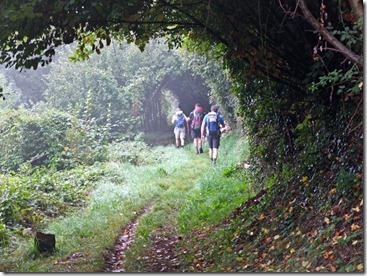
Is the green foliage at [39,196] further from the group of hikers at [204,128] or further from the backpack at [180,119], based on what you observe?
the backpack at [180,119]

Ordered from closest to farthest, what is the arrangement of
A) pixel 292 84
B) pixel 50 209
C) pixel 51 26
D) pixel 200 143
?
pixel 51 26
pixel 292 84
pixel 50 209
pixel 200 143

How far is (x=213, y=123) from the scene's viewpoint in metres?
17.6

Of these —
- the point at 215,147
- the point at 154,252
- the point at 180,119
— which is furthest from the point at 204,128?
the point at 154,252

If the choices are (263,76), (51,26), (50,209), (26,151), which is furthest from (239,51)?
(26,151)

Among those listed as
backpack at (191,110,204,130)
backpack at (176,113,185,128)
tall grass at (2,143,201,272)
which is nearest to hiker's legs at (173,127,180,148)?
backpack at (176,113,185,128)

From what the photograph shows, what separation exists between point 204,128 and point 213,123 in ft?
6.56

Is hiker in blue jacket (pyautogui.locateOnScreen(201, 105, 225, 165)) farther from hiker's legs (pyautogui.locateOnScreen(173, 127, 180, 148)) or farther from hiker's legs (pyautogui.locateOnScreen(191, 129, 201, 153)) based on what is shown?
hiker's legs (pyautogui.locateOnScreen(173, 127, 180, 148))

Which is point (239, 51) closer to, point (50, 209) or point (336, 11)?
point (336, 11)

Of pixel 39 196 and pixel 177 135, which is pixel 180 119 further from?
pixel 39 196

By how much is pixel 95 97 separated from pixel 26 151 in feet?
27.6

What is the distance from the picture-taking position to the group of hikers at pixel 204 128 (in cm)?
1761

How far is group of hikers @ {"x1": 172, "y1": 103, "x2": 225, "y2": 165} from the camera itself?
57.8ft

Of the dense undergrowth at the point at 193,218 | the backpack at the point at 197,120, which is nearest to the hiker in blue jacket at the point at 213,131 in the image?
the dense undergrowth at the point at 193,218

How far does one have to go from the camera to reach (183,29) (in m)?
9.21
